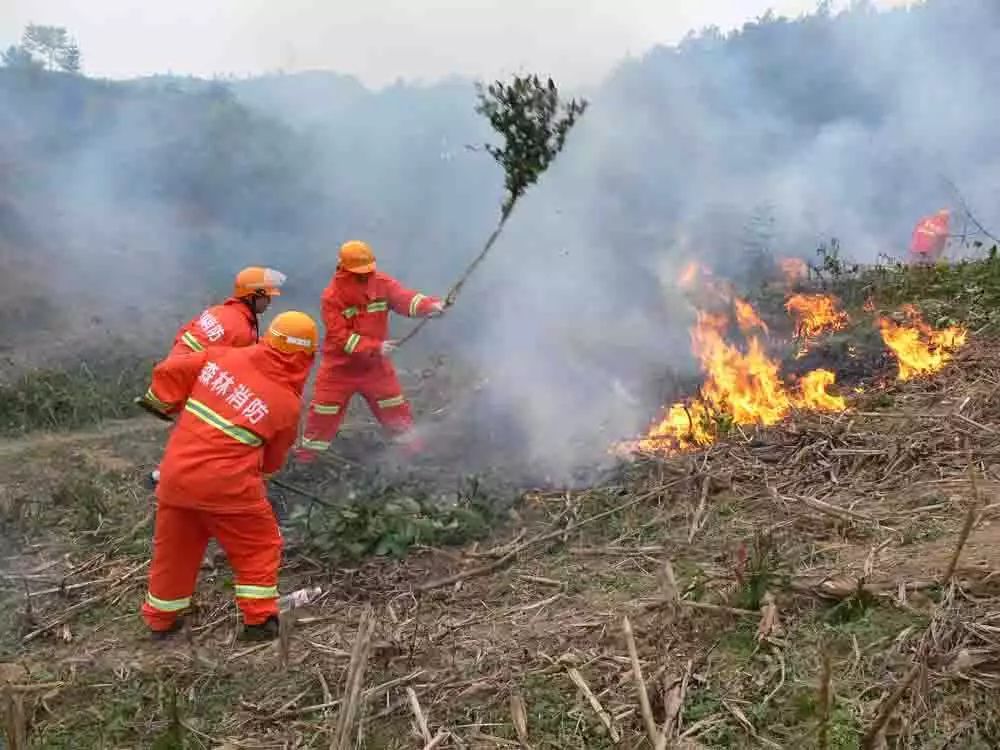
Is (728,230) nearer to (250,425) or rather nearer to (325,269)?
(325,269)

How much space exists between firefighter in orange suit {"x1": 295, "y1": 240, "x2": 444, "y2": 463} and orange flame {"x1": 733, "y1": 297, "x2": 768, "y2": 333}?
3.20 metres

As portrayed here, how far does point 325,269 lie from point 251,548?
9153 millimetres

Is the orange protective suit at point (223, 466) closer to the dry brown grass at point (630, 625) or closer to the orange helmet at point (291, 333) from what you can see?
the orange helmet at point (291, 333)

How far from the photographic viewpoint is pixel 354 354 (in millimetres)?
6531

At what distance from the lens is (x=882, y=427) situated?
5.61m

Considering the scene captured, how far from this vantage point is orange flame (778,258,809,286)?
1008 centimetres

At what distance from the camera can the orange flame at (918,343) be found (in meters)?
6.63

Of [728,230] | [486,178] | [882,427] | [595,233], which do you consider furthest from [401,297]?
[486,178]

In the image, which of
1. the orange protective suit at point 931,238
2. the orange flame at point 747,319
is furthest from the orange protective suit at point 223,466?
the orange protective suit at point 931,238

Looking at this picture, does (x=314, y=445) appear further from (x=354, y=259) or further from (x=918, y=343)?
(x=918, y=343)

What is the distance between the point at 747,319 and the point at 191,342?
17.6 ft

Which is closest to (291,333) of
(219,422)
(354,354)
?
(219,422)

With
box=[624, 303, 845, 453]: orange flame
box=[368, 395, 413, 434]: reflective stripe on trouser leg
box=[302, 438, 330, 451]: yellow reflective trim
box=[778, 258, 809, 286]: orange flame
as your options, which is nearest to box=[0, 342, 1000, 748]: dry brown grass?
box=[624, 303, 845, 453]: orange flame

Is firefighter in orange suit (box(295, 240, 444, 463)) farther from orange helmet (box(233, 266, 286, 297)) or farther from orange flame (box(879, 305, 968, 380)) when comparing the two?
orange flame (box(879, 305, 968, 380))
